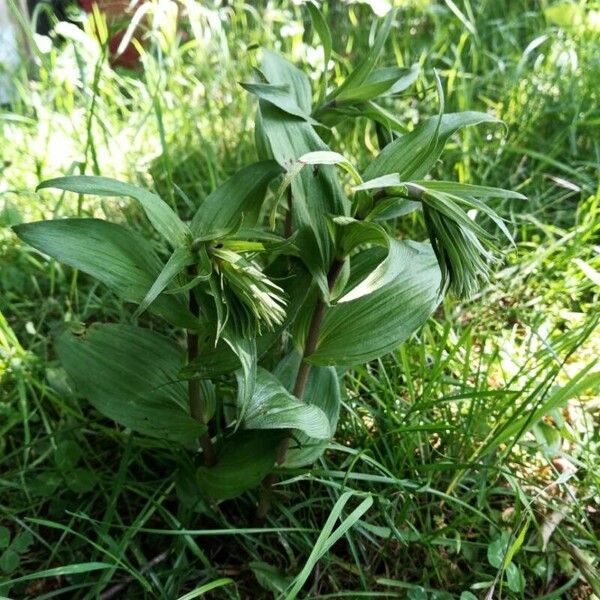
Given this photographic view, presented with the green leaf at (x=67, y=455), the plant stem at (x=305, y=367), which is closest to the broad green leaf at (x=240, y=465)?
the plant stem at (x=305, y=367)

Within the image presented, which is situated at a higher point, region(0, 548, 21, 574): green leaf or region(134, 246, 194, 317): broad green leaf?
region(134, 246, 194, 317): broad green leaf

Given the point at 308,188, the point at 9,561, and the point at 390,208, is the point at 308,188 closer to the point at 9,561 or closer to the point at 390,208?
the point at 390,208

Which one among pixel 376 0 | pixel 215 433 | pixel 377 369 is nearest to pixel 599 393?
pixel 377 369

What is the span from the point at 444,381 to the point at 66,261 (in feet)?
1.97

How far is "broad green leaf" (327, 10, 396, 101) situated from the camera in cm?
85

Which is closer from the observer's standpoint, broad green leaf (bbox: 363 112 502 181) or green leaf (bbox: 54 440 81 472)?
broad green leaf (bbox: 363 112 502 181)

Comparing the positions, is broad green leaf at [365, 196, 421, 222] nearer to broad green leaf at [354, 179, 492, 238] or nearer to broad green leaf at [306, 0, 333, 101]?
broad green leaf at [354, 179, 492, 238]

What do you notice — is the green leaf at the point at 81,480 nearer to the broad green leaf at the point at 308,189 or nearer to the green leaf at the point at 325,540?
the green leaf at the point at 325,540

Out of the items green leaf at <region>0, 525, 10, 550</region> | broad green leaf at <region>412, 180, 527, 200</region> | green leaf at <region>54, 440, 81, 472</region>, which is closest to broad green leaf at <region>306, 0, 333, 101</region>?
broad green leaf at <region>412, 180, 527, 200</region>

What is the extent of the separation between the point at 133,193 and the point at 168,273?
Answer: 10 centimetres

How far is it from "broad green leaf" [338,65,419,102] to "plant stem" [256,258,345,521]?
0.83 feet

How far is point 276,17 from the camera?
1.99 meters

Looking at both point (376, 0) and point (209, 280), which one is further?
point (376, 0)

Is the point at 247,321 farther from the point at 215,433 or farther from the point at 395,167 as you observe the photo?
the point at 215,433
